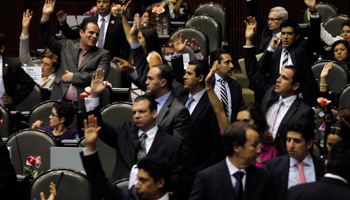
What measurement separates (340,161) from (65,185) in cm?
180

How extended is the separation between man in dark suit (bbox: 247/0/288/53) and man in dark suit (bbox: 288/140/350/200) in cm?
322

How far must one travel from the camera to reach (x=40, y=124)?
536 cm

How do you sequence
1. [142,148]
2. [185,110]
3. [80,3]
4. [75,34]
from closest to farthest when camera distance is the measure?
[142,148] < [185,110] < [75,34] < [80,3]

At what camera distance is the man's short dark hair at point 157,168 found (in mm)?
3207

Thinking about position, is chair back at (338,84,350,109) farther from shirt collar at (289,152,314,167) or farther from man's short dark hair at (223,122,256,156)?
man's short dark hair at (223,122,256,156)

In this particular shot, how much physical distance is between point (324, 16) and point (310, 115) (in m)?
4.12

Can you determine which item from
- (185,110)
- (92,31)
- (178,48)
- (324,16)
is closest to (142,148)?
(185,110)

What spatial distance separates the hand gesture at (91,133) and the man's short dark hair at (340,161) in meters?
1.15

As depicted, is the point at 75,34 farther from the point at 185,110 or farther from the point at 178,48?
the point at 185,110

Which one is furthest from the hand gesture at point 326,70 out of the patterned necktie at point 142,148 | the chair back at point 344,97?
the patterned necktie at point 142,148

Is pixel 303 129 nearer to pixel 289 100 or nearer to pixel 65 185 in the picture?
pixel 289 100

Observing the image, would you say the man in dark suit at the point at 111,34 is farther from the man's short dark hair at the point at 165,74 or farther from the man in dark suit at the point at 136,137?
the man in dark suit at the point at 136,137

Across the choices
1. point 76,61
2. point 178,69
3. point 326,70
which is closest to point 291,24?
point 326,70

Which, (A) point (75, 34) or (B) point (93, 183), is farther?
(A) point (75, 34)
